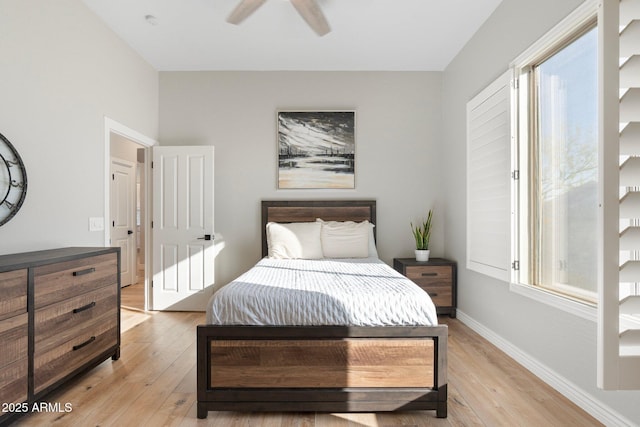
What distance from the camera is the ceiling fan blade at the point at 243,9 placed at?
8.85 ft

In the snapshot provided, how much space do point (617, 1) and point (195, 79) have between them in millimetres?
4784

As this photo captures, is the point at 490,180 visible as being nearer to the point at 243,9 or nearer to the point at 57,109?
the point at 243,9

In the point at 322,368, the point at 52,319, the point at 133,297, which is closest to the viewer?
the point at 322,368

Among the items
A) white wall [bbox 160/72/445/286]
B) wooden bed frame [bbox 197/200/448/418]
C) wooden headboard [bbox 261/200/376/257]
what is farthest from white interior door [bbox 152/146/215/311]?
wooden bed frame [bbox 197/200/448/418]

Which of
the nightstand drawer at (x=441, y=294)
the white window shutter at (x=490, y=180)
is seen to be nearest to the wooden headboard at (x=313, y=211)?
Result: the nightstand drawer at (x=441, y=294)

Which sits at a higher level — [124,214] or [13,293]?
[124,214]

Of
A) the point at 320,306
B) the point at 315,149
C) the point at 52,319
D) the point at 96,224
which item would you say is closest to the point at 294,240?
the point at 315,149

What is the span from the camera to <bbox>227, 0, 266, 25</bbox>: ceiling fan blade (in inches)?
106

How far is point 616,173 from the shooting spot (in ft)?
2.30

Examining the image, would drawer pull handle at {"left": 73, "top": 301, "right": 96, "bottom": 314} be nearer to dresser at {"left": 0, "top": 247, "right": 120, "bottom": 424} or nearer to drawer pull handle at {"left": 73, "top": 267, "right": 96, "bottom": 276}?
dresser at {"left": 0, "top": 247, "right": 120, "bottom": 424}

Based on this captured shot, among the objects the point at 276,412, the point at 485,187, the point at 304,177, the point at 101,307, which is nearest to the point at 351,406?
the point at 276,412

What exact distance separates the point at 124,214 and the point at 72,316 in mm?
4465

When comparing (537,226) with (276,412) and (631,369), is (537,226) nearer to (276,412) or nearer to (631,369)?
(276,412)

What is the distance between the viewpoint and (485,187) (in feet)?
11.7
